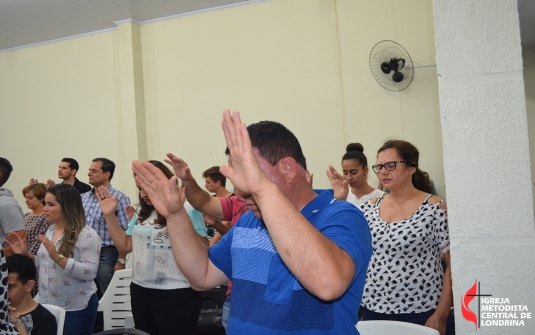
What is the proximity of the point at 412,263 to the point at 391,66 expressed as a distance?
3812mm

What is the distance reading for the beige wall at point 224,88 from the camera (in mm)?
6000

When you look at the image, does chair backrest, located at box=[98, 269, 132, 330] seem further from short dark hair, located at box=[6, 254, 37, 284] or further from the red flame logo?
the red flame logo

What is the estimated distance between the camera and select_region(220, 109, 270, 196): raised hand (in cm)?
115

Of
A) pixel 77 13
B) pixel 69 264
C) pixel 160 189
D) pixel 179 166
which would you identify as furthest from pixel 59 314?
pixel 77 13

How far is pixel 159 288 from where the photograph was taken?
3.16m

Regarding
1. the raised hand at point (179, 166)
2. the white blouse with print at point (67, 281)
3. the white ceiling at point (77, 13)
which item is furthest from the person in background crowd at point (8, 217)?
the white ceiling at point (77, 13)

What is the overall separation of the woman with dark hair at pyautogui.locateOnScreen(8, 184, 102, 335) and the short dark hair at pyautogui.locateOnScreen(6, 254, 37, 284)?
9.9 inches

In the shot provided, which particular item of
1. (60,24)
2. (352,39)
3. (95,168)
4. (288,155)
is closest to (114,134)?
(60,24)

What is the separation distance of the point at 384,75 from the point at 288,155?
4.88 m

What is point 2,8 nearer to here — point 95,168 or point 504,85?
point 95,168

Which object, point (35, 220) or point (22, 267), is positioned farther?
point (35, 220)

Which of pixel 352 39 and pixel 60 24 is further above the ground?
pixel 60 24

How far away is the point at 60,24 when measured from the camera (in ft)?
23.6

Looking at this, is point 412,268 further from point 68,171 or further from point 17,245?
point 68,171
